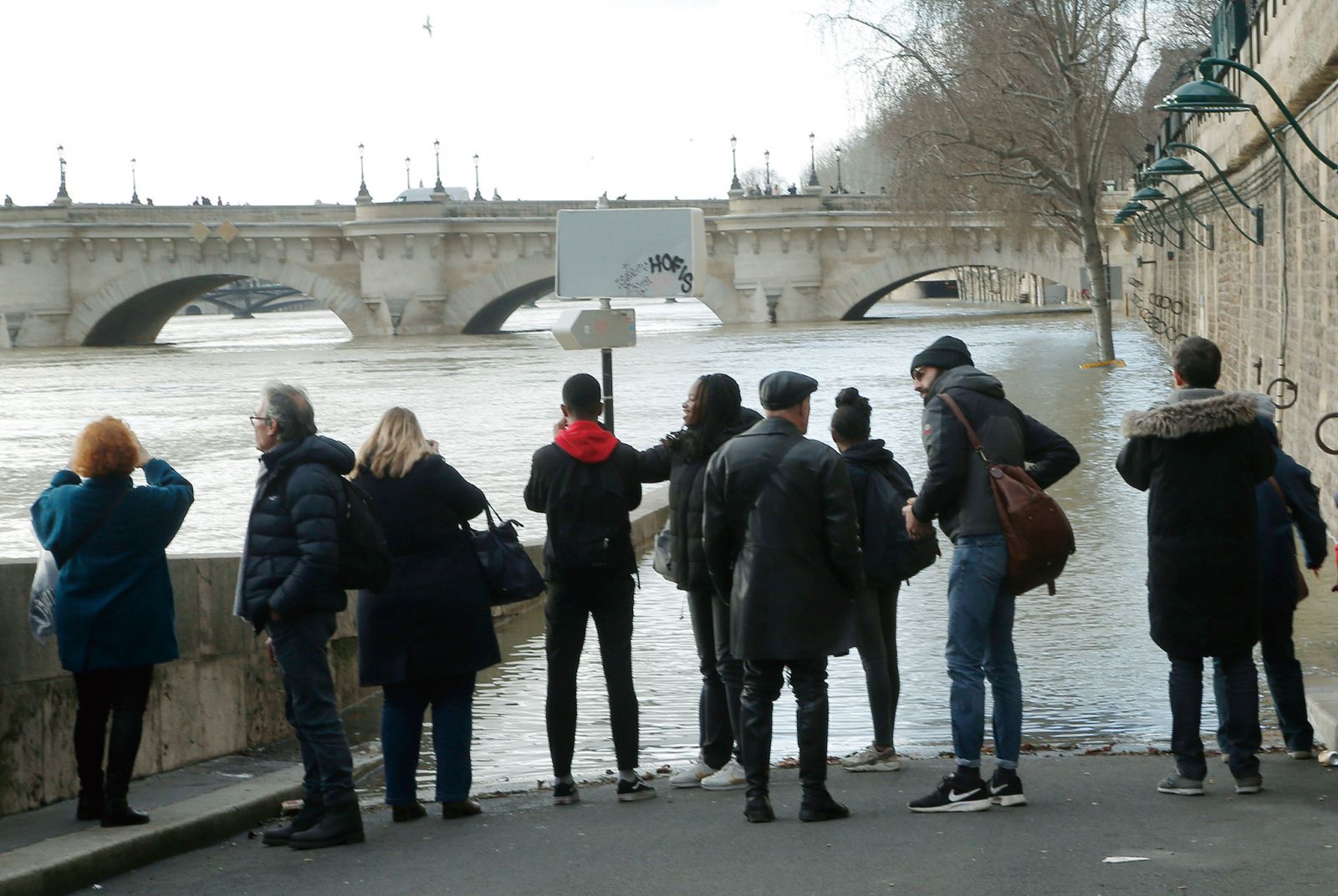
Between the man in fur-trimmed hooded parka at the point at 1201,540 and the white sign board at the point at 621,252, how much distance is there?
6794 mm

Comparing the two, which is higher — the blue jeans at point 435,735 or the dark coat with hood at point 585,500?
the dark coat with hood at point 585,500

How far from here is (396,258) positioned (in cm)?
5794

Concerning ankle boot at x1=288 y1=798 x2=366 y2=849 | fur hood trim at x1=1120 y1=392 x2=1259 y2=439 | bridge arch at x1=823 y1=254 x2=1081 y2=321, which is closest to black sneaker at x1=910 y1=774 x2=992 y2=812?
fur hood trim at x1=1120 y1=392 x2=1259 y2=439

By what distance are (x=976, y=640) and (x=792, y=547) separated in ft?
2.18

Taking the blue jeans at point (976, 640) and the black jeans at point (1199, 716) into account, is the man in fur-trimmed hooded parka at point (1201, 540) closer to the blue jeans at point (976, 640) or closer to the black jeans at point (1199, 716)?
the black jeans at point (1199, 716)

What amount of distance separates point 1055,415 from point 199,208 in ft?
140

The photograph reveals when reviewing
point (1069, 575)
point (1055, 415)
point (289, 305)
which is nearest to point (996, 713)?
point (1069, 575)

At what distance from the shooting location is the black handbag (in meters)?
6.19

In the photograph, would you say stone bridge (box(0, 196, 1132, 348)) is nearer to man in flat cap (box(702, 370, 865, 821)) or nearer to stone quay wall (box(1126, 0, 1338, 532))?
stone quay wall (box(1126, 0, 1338, 532))

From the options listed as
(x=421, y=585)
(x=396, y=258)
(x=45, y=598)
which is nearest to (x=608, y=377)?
(x=421, y=585)

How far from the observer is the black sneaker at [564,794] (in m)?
6.31

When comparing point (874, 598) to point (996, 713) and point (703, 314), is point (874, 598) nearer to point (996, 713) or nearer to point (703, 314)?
point (996, 713)

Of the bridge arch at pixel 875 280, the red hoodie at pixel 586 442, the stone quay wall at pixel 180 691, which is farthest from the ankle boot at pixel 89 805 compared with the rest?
the bridge arch at pixel 875 280

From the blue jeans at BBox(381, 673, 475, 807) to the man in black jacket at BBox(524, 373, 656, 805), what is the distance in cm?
30
